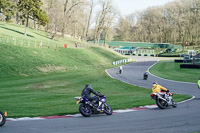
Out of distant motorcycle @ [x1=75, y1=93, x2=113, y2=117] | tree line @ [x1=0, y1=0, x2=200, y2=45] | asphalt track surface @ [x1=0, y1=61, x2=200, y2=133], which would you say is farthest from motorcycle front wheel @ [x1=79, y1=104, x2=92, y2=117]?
tree line @ [x1=0, y1=0, x2=200, y2=45]

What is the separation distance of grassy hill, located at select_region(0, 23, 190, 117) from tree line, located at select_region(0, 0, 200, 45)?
47.6ft

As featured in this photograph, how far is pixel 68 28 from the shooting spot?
104938 millimetres

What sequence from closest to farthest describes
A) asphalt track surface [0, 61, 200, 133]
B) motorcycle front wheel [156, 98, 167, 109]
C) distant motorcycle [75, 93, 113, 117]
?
asphalt track surface [0, 61, 200, 133] → distant motorcycle [75, 93, 113, 117] → motorcycle front wheel [156, 98, 167, 109]

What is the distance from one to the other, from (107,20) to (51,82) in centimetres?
7264

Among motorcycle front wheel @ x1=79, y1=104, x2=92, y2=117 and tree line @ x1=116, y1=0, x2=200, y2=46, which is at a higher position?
tree line @ x1=116, y1=0, x2=200, y2=46

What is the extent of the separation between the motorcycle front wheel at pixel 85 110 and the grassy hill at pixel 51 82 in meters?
1.28

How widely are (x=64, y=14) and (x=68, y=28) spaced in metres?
7.51

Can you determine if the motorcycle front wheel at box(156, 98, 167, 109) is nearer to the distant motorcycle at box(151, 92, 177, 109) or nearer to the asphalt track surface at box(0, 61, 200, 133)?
the distant motorcycle at box(151, 92, 177, 109)

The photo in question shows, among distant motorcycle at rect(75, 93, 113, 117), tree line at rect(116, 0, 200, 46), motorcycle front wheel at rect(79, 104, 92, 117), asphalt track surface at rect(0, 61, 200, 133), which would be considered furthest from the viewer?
tree line at rect(116, 0, 200, 46)

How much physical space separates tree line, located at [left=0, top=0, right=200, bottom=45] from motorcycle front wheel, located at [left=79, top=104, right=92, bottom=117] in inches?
2600

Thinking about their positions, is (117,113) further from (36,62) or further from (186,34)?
(186,34)

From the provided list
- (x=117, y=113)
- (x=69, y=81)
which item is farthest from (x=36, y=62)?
(x=117, y=113)

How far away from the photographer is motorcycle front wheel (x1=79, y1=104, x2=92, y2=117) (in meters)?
15.7

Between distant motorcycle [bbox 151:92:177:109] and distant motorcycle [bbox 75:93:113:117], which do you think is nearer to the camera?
distant motorcycle [bbox 75:93:113:117]
